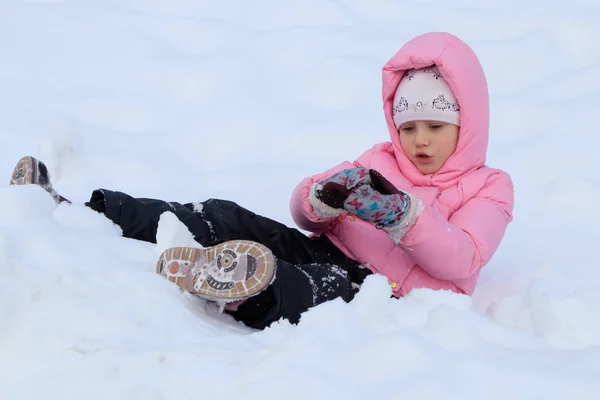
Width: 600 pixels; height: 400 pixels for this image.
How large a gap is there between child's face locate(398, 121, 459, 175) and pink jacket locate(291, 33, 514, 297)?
3 cm

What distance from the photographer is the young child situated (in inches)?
70.6

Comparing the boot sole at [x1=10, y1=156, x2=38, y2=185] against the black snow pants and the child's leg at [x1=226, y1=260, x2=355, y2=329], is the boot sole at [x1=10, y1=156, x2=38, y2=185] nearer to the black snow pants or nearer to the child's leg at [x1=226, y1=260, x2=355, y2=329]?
the black snow pants

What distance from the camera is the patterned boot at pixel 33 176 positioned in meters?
1.93

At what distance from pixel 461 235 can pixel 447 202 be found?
0.68ft

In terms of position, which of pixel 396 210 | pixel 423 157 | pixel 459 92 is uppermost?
pixel 459 92

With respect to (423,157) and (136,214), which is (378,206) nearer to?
(423,157)

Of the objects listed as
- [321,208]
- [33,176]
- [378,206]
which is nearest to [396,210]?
[378,206]

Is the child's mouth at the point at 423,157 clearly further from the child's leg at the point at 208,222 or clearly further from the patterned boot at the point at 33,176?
the patterned boot at the point at 33,176

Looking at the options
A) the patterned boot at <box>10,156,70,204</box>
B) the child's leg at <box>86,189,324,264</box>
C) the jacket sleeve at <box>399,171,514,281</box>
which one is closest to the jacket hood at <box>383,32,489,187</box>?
the jacket sleeve at <box>399,171,514,281</box>

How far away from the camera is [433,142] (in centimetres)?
213

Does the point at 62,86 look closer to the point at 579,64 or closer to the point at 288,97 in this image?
the point at 288,97

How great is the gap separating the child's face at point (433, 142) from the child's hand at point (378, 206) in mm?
343

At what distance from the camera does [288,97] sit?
354 cm

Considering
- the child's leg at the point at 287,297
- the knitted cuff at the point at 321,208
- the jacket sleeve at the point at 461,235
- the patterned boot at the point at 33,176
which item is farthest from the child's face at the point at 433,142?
the patterned boot at the point at 33,176
